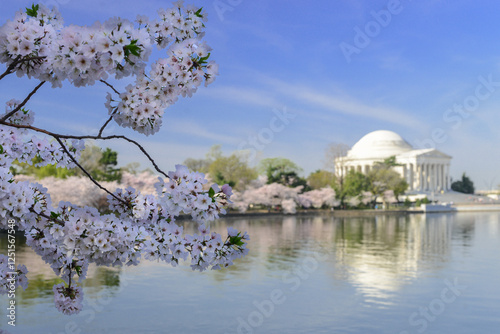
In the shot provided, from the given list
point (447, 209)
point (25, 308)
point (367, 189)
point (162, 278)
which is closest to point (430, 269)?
point (162, 278)

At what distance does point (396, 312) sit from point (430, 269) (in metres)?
6.21

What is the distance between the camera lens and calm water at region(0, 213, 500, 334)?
9781 mm

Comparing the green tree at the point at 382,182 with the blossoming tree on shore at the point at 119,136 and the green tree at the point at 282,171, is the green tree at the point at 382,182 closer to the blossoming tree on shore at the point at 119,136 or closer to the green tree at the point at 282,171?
the green tree at the point at 282,171

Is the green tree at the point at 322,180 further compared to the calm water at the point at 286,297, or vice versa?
the green tree at the point at 322,180

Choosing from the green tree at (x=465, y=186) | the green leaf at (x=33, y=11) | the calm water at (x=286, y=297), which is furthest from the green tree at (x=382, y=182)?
the green leaf at (x=33, y=11)

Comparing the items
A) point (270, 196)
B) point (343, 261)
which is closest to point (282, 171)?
point (270, 196)

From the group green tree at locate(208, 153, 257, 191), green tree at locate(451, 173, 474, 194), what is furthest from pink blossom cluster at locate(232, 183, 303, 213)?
green tree at locate(451, 173, 474, 194)

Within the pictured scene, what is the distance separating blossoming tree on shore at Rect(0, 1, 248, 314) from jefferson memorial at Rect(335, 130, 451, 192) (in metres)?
101

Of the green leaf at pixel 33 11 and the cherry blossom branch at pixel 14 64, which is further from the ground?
the green leaf at pixel 33 11

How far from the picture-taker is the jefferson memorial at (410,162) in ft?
347

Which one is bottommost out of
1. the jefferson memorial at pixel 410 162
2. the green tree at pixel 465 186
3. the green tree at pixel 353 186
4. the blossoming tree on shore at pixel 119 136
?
the blossoming tree on shore at pixel 119 136

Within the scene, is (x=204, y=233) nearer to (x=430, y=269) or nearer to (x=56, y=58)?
(x=56, y=58)

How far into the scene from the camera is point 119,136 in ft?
11.9

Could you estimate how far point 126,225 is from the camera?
3.92 metres
